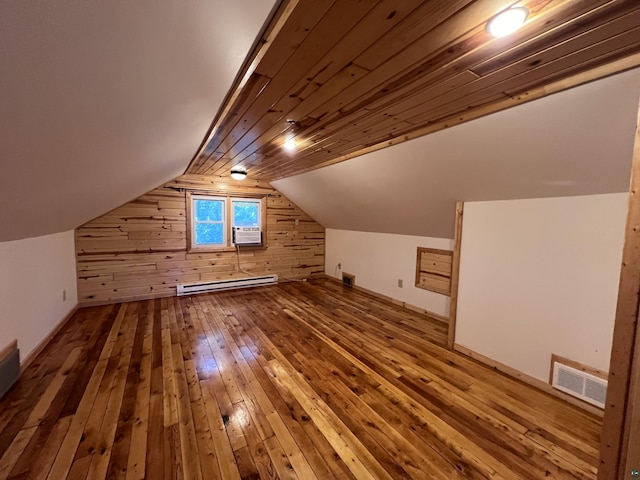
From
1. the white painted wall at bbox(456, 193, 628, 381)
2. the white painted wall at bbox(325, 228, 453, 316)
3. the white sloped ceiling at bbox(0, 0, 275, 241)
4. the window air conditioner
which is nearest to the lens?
the white sloped ceiling at bbox(0, 0, 275, 241)

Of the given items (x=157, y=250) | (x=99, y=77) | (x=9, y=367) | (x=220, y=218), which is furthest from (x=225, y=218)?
(x=99, y=77)

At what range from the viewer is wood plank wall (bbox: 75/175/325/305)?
12.6 feet

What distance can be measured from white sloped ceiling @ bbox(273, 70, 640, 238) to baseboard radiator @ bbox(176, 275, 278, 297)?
8.24ft

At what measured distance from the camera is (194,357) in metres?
2.46

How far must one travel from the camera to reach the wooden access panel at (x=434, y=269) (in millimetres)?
3373

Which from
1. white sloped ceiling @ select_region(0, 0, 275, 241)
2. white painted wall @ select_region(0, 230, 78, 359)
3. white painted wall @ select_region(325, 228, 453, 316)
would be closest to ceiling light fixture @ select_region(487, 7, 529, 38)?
white sloped ceiling @ select_region(0, 0, 275, 241)

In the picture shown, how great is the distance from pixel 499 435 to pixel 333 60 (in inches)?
92.4

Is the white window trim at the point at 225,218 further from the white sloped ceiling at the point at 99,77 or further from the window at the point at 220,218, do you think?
the white sloped ceiling at the point at 99,77

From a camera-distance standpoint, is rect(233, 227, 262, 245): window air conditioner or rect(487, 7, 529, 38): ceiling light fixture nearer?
rect(487, 7, 529, 38): ceiling light fixture

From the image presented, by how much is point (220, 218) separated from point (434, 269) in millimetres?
3677

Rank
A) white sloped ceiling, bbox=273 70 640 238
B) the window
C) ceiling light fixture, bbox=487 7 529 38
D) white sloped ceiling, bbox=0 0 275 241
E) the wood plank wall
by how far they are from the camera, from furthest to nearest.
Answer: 1. the window
2. the wood plank wall
3. white sloped ceiling, bbox=273 70 640 238
4. ceiling light fixture, bbox=487 7 529 38
5. white sloped ceiling, bbox=0 0 275 241

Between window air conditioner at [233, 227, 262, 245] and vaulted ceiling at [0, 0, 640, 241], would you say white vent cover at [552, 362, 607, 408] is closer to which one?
vaulted ceiling at [0, 0, 640, 241]

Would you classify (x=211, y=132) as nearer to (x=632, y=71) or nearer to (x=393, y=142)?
(x=393, y=142)

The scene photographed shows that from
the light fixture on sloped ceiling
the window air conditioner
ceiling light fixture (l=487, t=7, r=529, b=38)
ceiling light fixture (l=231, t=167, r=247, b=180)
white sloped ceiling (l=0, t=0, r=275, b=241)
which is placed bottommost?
the window air conditioner
